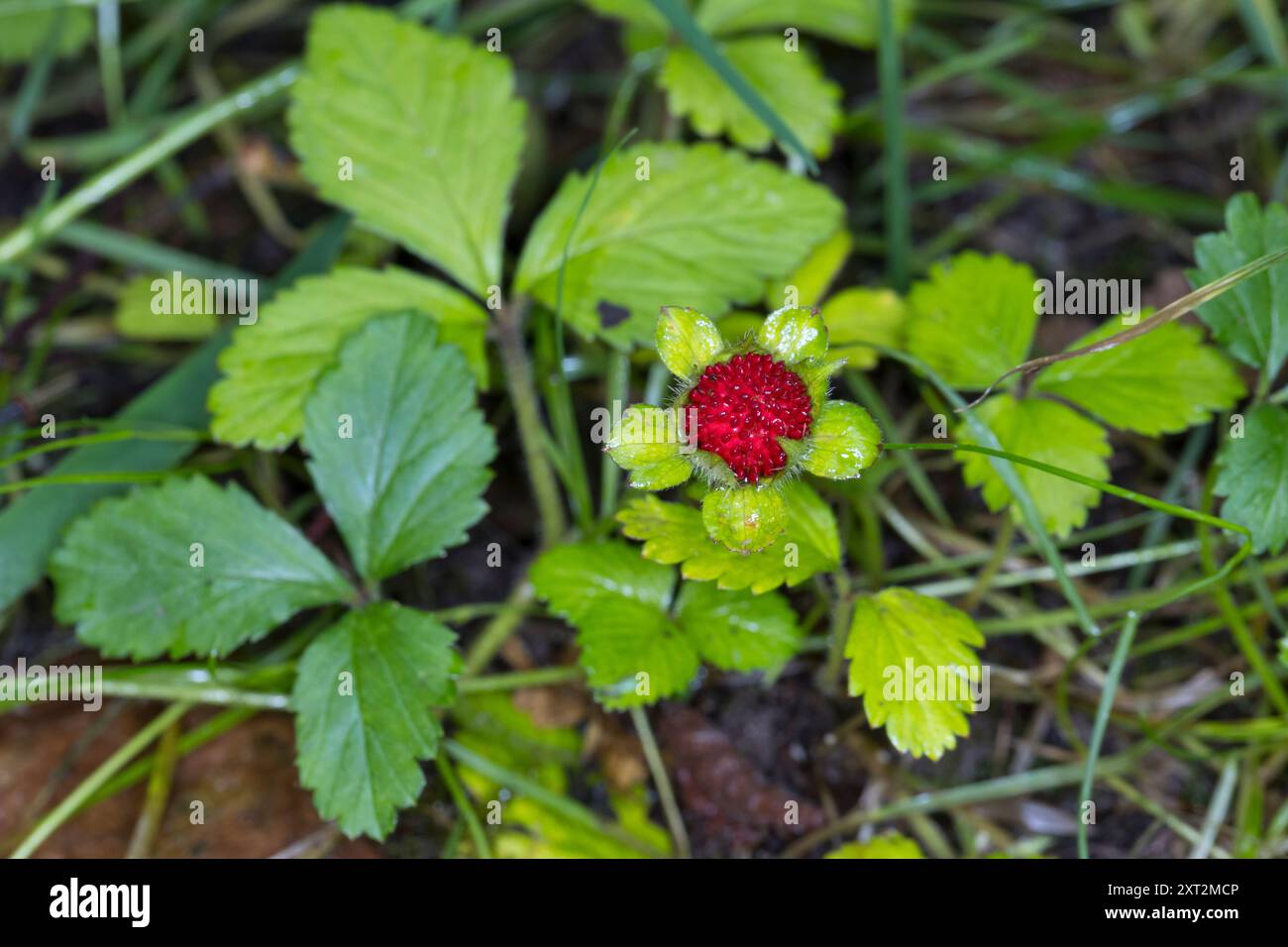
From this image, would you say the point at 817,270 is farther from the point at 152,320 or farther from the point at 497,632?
the point at 152,320

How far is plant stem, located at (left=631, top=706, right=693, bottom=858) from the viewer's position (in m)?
1.96

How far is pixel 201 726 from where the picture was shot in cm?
204

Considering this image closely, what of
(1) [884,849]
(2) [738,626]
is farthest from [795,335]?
(1) [884,849]

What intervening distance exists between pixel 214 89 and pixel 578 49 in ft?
3.02

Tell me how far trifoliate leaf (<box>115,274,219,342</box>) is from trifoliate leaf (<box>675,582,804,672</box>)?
1297mm

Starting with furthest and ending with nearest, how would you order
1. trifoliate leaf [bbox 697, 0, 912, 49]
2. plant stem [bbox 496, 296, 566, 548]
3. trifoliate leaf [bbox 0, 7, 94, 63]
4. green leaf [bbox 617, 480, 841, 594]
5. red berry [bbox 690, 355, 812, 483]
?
trifoliate leaf [bbox 0, 7, 94, 63], trifoliate leaf [bbox 697, 0, 912, 49], plant stem [bbox 496, 296, 566, 548], green leaf [bbox 617, 480, 841, 594], red berry [bbox 690, 355, 812, 483]

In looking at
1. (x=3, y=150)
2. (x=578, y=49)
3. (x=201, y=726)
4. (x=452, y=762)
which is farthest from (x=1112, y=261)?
(x=3, y=150)

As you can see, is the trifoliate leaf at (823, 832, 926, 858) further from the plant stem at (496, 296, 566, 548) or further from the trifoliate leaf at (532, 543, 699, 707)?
the plant stem at (496, 296, 566, 548)

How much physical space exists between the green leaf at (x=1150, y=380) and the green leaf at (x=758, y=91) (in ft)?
2.27

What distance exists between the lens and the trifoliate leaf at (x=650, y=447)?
155cm

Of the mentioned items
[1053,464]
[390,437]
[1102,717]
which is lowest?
[1102,717]

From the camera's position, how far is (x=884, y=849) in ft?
6.24

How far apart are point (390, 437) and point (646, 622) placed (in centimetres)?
56

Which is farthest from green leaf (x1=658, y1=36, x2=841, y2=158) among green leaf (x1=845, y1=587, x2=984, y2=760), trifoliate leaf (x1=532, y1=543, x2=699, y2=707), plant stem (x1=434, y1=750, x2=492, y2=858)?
plant stem (x1=434, y1=750, x2=492, y2=858)
